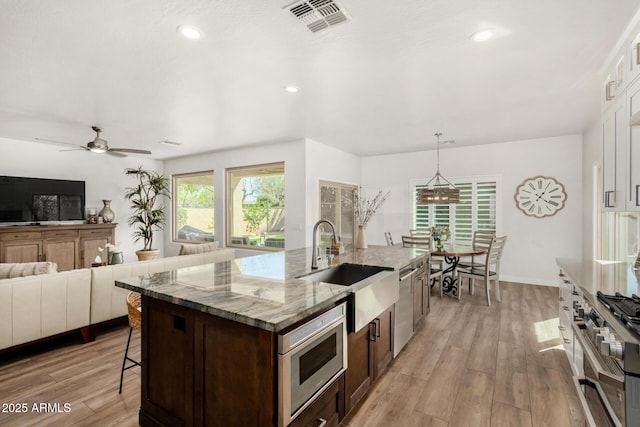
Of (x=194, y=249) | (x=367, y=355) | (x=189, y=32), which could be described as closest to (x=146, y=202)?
(x=194, y=249)

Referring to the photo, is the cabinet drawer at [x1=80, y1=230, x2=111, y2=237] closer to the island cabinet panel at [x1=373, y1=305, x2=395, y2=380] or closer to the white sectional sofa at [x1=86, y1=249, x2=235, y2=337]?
the white sectional sofa at [x1=86, y1=249, x2=235, y2=337]

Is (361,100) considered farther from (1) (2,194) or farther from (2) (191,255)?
(1) (2,194)

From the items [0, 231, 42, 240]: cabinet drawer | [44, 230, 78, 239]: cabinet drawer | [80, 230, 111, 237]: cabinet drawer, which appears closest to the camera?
[0, 231, 42, 240]: cabinet drawer

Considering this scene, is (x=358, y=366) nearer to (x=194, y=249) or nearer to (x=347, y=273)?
(x=347, y=273)

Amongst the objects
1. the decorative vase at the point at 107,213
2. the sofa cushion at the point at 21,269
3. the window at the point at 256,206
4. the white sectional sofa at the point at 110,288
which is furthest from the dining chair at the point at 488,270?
the decorative vase at the point at 107,213

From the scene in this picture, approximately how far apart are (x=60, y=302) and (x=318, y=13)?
343 centimetres

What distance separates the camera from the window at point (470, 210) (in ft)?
19.2

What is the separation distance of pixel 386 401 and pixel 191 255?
3081 millimetres

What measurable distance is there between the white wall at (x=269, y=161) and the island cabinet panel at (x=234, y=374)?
3824 millimetres

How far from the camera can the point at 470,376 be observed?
2537 millimetres

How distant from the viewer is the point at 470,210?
6062 mm

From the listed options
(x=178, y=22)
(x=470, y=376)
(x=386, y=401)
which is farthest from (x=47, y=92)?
(x=470, y=376)

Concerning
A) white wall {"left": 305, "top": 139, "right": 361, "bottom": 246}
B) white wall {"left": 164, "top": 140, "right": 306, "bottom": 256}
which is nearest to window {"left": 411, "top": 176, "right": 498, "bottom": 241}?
white wall {"left": 305, "top": 139, "right": 361, "bottom": 246}

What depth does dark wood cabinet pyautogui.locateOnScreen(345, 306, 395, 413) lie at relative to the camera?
199 centimetres
